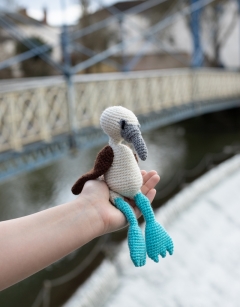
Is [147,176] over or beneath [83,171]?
over

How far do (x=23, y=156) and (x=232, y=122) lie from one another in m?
6.62

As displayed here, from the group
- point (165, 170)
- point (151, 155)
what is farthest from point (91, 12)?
point (165, 170)

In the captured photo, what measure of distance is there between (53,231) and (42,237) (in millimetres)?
17

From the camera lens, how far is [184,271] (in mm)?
2699

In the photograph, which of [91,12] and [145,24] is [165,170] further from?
[145,24]

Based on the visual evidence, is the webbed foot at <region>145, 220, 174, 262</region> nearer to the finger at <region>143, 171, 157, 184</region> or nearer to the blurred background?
the finger at <region>143, 171, 157, 184</region>

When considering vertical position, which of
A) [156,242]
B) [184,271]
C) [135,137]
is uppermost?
[135,137]

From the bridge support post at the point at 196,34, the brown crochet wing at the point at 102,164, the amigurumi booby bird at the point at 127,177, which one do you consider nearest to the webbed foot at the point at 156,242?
the amigurumi booby bird at the point at 127,177

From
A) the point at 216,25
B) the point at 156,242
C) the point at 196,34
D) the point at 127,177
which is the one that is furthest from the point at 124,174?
the point at 216,25

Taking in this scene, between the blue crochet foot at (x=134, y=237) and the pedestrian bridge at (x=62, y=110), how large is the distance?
2.13 m

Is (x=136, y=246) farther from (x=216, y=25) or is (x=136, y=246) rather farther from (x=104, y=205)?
(x=216, y=25)

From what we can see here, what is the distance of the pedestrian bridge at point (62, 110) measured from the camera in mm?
2926

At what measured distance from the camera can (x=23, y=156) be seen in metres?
2.96

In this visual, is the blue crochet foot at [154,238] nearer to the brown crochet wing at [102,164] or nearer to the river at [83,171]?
the brown crochet wing at [102,164]
